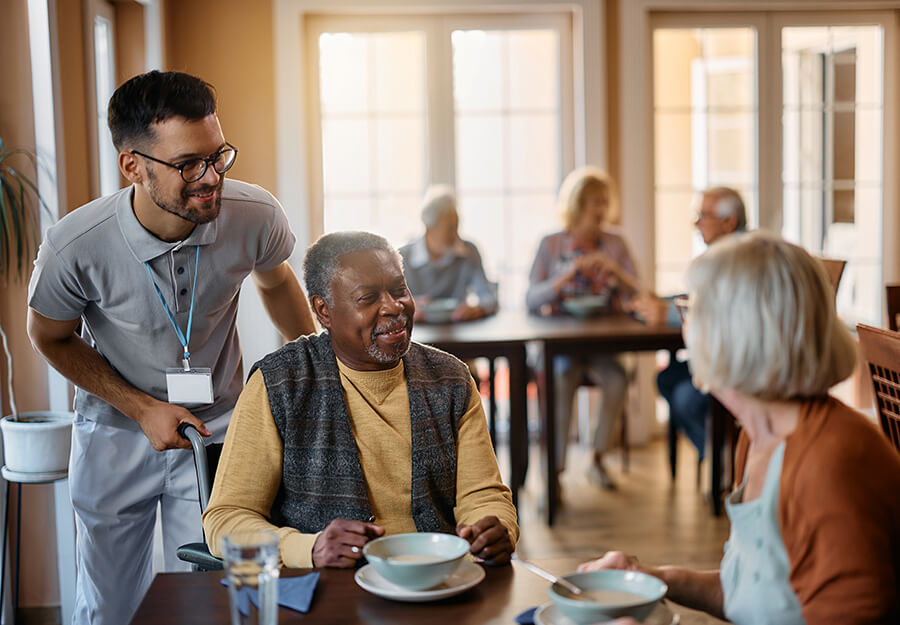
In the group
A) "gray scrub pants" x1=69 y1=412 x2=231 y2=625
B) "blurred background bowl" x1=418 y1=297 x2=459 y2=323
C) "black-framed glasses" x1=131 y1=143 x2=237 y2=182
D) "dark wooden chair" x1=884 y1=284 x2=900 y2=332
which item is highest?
"black-framed glasses" x1=131 y1=143 x2=237 y2=182

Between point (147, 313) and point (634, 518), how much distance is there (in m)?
2.64

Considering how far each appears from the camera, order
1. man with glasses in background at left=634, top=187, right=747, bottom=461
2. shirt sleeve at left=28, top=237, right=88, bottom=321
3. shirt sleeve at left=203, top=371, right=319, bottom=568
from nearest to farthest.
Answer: shirt sleeve at left=203, top=371, right=319, bottom=568
shirt sleeve at left=28, top=237, right=88, bottom=321
man with glasses in background at left=634, top=187, right=747, bottom=461

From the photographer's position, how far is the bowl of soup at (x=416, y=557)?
1405 mm

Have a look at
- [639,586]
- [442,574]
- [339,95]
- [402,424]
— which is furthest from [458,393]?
A: [339,95]

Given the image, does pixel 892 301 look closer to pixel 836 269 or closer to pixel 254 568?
pixel 836 269

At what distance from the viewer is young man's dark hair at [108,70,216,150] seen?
204cm

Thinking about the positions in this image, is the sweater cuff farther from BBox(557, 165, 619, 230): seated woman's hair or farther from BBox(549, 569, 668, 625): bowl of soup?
BBox(557, 165, 619, 230): seated woman's hair

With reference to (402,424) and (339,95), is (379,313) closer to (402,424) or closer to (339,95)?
(402,424)

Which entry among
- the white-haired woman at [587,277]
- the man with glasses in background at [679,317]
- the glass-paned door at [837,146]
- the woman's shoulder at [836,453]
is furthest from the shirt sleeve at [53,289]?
the glass-paned door at [837,146]

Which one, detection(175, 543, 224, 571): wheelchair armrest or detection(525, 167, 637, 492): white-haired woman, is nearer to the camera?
detection(175, 543, 224, 571): wheelchair armrest

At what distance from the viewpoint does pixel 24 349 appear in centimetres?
302

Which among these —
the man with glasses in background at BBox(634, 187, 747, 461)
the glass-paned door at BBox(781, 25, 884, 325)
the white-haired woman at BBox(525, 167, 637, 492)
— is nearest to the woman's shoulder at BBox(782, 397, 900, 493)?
the man with glasses in background at BBox(634, 187, 747, 461)

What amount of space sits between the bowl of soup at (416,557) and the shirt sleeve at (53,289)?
1.03m

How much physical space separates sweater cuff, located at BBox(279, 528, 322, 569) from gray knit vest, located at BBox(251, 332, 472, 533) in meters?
0.15
